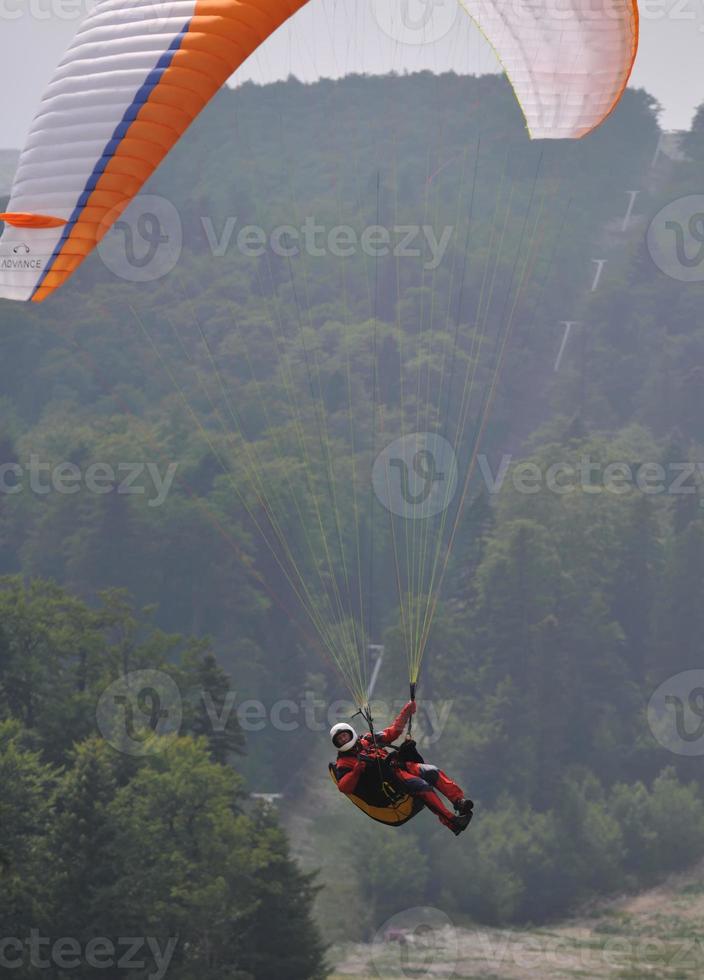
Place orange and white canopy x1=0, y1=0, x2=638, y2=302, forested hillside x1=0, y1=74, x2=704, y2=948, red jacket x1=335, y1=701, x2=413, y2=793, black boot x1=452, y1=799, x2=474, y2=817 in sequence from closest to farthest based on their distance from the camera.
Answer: black boot x1=452, y1=799, x2=474, y2=817 → orange and white canopy x1=0, y1=0, x2=638, y2=302 → red jacket x1=335, y1=701, x2=413, y2=793 → forested hillside x1=0, y1=74, x2=704, y2=948

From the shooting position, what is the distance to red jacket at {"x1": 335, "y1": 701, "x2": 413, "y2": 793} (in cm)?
1784

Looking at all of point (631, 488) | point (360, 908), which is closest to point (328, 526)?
point (631, 488)

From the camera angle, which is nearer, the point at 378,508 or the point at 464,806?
the point at 464,806

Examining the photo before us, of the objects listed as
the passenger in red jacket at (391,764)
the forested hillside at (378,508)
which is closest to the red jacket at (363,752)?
the passenger in red jacket at (391,764)

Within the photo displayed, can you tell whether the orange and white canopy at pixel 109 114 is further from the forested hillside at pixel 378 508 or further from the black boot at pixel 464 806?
the forested hillside at pixel 378 508

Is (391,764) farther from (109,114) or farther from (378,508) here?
(378,508)

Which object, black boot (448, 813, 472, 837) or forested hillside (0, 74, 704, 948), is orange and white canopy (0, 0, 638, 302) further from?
forested hillside (0, 74, 704, 948)

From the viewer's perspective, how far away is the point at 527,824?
6812cm

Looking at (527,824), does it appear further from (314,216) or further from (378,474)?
(314,216)

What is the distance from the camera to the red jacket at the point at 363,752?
58.5 ft

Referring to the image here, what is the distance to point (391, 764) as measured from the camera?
59.0ft

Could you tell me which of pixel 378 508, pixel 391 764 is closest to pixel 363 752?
pixel 391 764

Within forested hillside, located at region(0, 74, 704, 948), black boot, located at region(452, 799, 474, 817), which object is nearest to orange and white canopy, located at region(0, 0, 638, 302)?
black boot, located at region(452, 799, 474, 817)

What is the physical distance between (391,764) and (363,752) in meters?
0.31
